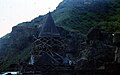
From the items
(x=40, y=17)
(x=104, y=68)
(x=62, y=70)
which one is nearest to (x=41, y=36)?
(x=62, y=70)

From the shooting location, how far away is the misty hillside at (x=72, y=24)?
101125mm

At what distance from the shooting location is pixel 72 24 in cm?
11612

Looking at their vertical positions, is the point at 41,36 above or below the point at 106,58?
above

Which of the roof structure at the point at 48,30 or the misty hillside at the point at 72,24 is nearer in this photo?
the roof structure at the point at 48,30

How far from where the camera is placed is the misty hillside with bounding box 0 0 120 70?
101125mm

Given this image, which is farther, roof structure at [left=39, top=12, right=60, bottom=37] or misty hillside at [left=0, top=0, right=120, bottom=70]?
misty hillside at [left=0, top=0, right=120, bottom=70]

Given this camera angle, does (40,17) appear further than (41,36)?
Yes

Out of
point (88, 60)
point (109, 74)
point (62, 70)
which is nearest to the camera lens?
point (109, 74)

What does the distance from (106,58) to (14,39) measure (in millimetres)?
74180

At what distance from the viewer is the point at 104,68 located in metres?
30.5

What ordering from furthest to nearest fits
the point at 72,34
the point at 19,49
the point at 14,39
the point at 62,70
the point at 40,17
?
1. the point at 40,17
2. the point at 14,39
3. the point at 19,49
4. the point at 72,34
5. the point at 62,70

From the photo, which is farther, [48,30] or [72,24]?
[72,24]

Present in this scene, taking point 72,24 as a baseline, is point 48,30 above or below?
above

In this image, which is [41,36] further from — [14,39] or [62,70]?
[14,39]
